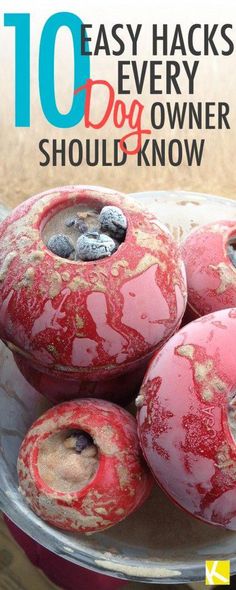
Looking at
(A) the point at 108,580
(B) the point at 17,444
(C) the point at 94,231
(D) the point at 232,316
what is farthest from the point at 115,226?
(A) the point at 108,580

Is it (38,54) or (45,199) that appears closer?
(45,199)

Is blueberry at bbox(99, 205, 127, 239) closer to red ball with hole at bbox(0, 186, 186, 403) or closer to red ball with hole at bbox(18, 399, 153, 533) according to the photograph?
red ball with hole at bbox(0, 186, 186, 403)

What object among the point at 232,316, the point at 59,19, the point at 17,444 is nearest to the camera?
the point at 232,316

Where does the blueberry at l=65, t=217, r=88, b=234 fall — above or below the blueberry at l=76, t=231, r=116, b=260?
above

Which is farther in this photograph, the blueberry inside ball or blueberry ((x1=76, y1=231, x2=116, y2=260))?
the blueberry inside ball

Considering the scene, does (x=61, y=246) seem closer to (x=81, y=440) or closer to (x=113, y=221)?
(x=113, y=221)

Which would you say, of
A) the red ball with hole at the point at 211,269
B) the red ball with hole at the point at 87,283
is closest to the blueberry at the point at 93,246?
the red ball with hole at the point at 87,283

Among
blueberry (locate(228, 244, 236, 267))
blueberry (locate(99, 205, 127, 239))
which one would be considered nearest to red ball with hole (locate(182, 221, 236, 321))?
blueberry (locate(228, 244, 236, 267))

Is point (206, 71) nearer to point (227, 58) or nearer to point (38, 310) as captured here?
point (227, 58)
